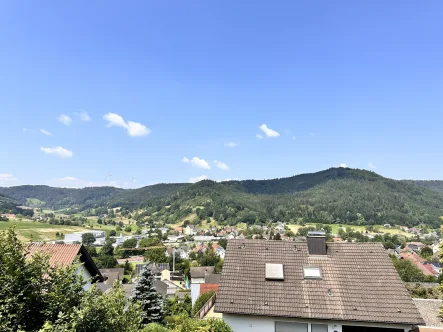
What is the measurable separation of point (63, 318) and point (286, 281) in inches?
429

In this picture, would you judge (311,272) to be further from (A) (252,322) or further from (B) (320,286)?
(A) (252,322)

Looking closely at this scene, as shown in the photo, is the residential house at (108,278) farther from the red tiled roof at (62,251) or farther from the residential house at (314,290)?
the residential house at (314,290)

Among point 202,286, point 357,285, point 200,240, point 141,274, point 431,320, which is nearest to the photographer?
point 357,285

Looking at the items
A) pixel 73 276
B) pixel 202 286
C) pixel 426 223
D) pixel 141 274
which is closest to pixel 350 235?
pixel 426 223

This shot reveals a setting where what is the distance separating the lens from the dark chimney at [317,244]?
1582cm

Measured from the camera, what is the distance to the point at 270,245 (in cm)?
1661

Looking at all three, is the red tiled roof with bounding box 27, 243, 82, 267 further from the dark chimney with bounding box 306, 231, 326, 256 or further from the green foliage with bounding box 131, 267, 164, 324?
the dark chimney with bounding box 306, 231, 326, 256

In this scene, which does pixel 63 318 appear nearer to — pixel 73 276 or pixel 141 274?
pixel 73 276

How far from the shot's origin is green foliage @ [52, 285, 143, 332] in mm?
5863

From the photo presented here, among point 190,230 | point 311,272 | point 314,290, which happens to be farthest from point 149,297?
point 190,230

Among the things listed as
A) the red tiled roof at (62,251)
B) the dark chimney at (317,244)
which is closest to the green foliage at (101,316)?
the red tiled roof at (62,251)

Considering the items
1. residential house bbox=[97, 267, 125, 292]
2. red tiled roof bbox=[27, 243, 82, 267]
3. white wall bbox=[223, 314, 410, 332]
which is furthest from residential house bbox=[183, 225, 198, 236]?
white wall bbox=[223, 314, 410, 332]

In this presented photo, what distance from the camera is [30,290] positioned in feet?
20.6

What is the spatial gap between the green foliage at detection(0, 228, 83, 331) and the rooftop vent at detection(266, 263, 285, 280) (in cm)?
997
